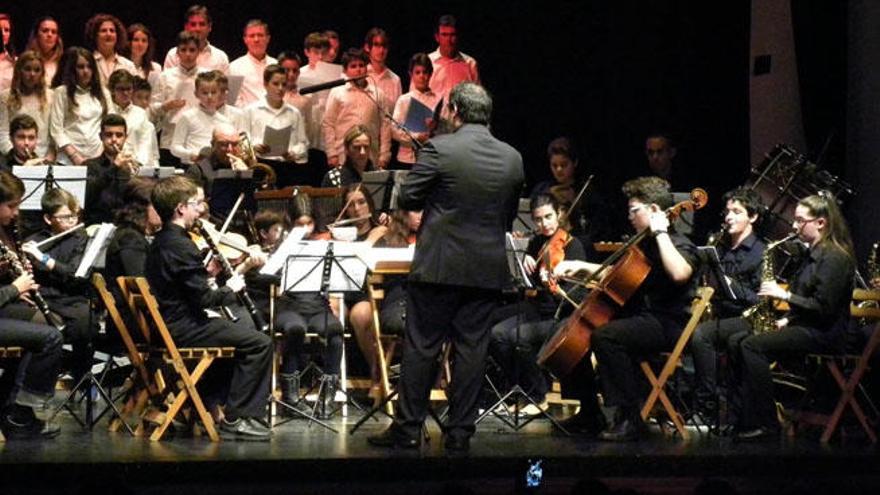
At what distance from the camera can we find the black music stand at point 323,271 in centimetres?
796

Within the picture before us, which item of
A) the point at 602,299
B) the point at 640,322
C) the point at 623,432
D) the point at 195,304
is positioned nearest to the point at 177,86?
the point at 195,304

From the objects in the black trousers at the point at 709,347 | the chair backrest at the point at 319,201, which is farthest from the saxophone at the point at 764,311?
the chair backrest at the point at 319,201

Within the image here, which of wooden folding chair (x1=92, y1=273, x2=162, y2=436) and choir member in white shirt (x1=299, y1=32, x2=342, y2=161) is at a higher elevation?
choir member in white shirt (x1=299, y1=32, x2=342, y2=161)

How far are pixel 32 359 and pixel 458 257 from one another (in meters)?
2.30

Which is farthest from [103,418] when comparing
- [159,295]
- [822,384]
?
[822,384]

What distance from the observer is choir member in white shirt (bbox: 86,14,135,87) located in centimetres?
1114

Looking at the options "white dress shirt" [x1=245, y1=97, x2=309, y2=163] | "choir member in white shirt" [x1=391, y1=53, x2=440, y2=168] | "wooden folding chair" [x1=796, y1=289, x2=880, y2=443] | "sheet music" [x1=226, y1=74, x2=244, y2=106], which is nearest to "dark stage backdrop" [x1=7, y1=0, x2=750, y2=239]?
"choir member in white shirt" [x1=391, y1=53, x2=440, y2=168]

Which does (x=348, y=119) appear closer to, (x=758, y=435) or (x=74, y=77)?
(x=74, y=77)

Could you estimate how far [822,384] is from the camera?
8828 millimetres

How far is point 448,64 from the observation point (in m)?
12.4

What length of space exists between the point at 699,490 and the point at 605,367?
348 cm

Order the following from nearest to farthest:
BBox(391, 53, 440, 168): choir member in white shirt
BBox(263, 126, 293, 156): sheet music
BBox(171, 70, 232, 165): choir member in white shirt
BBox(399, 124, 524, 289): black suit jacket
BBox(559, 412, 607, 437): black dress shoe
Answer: BBox(399, 124, 524, 289): black suit jacket, BBox(559, 412, 607, 437): black dress shoe, BBox(171, 70, 232, 165): choir member in white shirt, BBox(263, 126, 293, 156): sheet music, BBox(391, 53, 440, 168): choir member in white shirt

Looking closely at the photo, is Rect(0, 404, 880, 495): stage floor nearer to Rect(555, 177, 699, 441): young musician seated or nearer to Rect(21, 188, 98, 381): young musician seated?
Rect(555, 177, 699, 441): young musician seated

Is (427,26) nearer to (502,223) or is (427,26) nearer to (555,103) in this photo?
(555,103)
